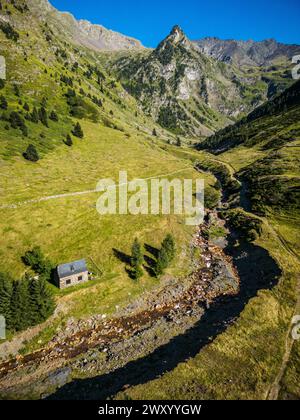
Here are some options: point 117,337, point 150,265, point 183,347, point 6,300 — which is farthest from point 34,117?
point 183,347

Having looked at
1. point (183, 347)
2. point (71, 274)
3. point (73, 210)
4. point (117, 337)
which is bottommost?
point (117, 337)

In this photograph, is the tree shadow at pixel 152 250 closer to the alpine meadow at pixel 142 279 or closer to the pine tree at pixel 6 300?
the alpine meadow at pixel 142 279

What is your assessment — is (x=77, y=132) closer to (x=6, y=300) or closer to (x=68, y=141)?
(x=68, y=141)

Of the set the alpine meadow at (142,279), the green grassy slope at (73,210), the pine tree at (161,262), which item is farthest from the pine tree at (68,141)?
the pine tree at (161,262)

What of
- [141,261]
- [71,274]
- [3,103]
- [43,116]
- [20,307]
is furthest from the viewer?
[43,116]

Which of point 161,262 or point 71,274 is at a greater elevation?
point 161,262

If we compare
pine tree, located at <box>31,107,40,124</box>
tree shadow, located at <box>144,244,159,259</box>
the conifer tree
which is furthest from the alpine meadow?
pine tree, located at <box>31,107,40,124</box>

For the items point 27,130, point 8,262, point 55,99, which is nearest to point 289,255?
point 8,262

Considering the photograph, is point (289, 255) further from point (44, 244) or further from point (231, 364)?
point (44, 244)
